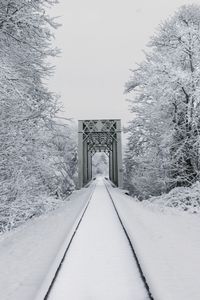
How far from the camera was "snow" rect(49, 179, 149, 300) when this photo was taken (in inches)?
111

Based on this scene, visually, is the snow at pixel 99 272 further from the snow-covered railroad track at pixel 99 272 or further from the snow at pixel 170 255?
the snow at pixel 170 255

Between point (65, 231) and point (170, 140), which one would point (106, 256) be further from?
point (170, 140)

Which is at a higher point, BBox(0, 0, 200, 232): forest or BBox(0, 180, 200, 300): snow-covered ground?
BBox(0, 0, 200, 232): forest

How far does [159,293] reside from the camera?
8.71 ft

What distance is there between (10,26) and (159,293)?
264 inches

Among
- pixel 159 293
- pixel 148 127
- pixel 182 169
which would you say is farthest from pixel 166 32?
pixel 159 293

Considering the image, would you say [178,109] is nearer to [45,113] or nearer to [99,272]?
[45,113]

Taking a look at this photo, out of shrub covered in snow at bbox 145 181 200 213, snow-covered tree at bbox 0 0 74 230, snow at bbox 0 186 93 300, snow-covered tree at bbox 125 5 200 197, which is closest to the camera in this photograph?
snow at bbox 0 186 93 300

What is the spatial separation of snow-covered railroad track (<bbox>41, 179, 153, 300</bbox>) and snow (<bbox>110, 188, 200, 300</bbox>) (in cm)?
13

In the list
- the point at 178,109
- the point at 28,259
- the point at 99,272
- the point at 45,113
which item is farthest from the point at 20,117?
the point at 178,109

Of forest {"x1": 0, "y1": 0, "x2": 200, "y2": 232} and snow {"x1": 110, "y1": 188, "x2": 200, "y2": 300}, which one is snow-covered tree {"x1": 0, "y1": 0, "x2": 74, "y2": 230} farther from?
snow {"x1": 110, "y1": 188, "x2": 200, "y2": 300}

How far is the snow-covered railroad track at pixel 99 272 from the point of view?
2.82 metres

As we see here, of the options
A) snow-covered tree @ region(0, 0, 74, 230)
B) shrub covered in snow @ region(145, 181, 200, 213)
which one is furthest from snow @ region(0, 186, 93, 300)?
shrub covered in snow @ region(145, 181, 200, 213)

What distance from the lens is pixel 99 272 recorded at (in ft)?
11.3
